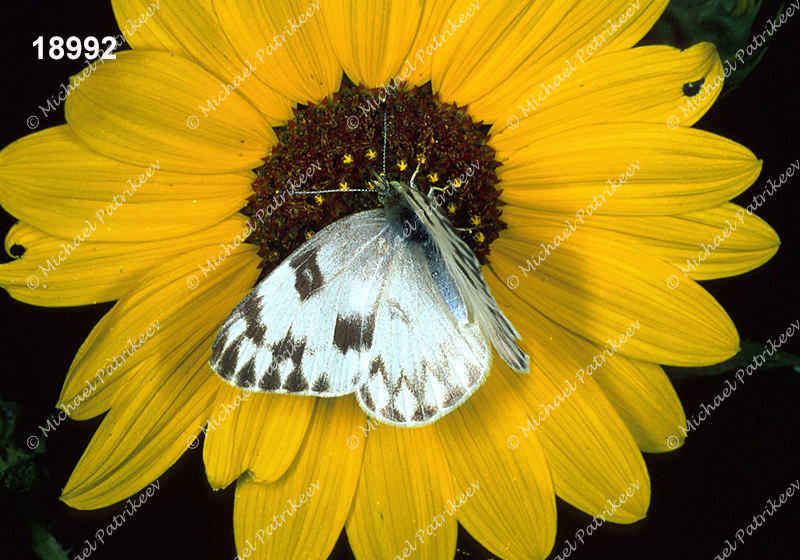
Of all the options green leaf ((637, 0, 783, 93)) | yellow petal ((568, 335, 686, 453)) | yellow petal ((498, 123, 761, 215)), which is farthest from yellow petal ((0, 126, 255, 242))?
green leaf ((637, 0, 783, 93))

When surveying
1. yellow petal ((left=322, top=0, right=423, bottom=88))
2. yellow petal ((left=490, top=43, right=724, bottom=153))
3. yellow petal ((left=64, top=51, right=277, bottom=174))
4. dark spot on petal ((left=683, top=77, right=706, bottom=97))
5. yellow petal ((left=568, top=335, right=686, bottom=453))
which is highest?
yellow petal ((left=64, top=51, right=277, bottom=174))

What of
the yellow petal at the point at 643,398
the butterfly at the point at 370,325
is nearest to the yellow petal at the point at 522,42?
the butterfly at the point at 370,325

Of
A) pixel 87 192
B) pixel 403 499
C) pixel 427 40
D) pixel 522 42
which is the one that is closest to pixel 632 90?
pixel 522 42

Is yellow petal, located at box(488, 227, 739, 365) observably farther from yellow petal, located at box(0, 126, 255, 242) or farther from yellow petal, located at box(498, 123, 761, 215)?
yellow petal, located at box(0, 126, 255, 242)

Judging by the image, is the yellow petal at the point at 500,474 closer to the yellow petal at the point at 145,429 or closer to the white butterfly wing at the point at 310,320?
the white butterfly wing at the point at 310,320

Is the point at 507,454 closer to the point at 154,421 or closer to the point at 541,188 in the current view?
the point at 541,188

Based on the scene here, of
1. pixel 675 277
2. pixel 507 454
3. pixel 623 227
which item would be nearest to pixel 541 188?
pixel 623 227

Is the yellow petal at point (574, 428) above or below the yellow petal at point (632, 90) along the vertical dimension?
below
